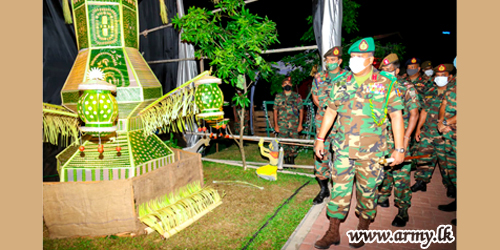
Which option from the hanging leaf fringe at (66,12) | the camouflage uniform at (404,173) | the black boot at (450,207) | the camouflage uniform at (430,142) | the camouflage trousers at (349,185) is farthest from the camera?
the hanging leaf fringe at (66,12)

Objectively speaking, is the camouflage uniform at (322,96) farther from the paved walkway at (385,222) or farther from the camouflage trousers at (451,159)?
Result: the camouflage trousers at (451,159)

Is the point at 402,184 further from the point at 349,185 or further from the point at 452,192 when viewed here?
the point at 452,192

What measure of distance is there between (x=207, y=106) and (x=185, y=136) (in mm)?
3933

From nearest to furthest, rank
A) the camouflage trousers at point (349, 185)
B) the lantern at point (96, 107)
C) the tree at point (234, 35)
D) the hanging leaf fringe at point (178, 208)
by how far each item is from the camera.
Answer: the lantern at point (96, 107)
the camouflage trousers at point (349, 185)
the hanging leaf fringe at point (178, 208)
the tree at point (234, 35)

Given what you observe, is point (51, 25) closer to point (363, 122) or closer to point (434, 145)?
point (363, 122)

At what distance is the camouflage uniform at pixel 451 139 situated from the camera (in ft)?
12.4

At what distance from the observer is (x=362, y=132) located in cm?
284

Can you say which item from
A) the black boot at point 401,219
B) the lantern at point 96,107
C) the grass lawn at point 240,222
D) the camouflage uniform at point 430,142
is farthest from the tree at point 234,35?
the black boot at point 401,219

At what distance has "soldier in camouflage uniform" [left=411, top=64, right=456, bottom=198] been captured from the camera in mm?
4070

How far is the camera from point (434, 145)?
169 inches

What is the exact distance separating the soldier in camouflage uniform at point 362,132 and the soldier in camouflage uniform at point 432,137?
1.96 meters

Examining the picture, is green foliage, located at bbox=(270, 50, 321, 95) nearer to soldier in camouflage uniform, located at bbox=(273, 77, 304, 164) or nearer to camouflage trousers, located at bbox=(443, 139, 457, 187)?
soldier in camouflage uniform, located at bbox=(273, 77, 304, 164)

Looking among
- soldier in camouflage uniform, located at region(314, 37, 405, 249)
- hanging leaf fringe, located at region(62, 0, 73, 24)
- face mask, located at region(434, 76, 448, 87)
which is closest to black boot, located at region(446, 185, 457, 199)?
face mask, located at region(434, 76, 448, 87)

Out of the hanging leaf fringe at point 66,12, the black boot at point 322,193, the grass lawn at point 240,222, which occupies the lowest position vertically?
the grass lawn at point 240,222
